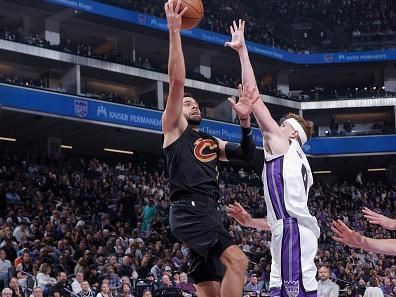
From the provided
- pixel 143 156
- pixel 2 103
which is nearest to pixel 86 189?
pixel 2 103

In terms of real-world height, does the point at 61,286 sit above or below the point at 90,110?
below

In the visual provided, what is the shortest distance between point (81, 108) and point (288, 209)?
24.1m

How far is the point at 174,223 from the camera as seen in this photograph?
5719 millimetres

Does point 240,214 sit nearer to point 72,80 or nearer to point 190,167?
point 190,167

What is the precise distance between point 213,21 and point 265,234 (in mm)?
18496

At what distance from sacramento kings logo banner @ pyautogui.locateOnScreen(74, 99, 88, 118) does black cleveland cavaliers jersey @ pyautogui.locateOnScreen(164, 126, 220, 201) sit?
2312cm

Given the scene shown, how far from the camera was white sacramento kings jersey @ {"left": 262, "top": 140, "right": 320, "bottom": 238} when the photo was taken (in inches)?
208

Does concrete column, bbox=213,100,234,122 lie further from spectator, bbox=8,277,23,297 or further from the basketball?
the basketball

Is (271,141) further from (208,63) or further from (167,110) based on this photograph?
(208,63)

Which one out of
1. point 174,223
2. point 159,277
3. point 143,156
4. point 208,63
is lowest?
point 159,277

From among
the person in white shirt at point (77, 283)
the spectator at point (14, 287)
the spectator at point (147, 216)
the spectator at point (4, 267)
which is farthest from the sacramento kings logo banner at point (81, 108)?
the spectator at point (14, 287)

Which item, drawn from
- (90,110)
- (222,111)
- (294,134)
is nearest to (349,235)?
(294,134)

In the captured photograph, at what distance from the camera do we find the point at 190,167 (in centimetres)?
569

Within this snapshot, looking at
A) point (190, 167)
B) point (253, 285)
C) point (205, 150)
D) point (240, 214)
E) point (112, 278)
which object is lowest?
point (253, 285)
